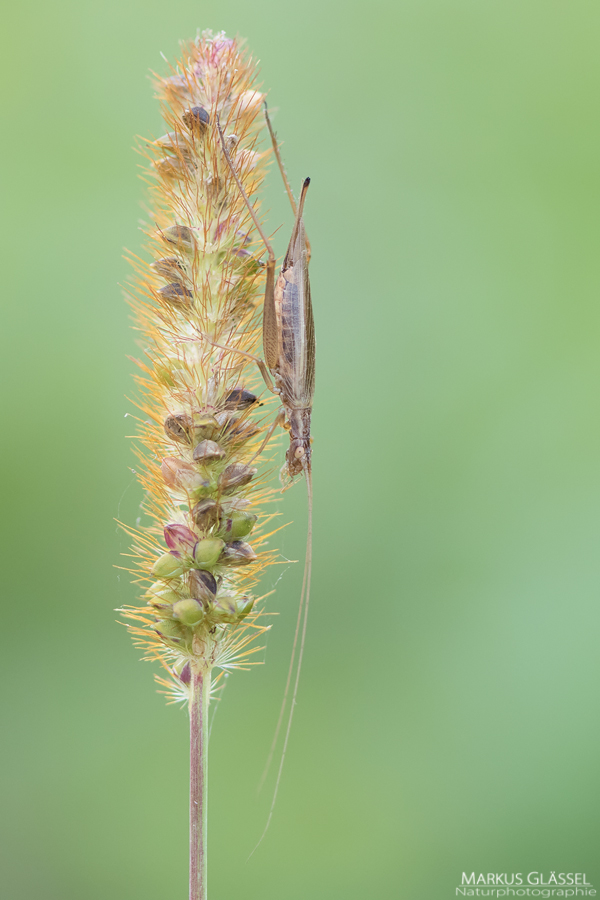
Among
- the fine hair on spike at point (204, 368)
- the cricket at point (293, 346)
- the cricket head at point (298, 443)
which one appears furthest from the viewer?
the cricket head at point (298, 443)

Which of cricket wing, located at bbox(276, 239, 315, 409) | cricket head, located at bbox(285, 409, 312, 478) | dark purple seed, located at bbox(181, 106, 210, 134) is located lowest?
cricket head, located at bbox(285, 409, 312, 478)

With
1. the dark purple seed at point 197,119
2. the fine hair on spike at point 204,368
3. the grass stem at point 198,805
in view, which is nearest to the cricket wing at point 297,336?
the fine hair on spike at point 204,368

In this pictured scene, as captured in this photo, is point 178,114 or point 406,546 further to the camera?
point 406,546

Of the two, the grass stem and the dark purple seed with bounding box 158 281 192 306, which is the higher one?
the dark purple seed with bounding box 158 281 192 306

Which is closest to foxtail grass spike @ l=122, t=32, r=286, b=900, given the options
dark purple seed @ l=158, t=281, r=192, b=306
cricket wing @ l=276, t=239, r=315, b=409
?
dark purple seed @ l=158, t=281, r=192, b=306

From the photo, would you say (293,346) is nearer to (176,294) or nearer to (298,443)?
(298,443)

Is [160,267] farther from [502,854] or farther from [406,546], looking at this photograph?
[502,854]

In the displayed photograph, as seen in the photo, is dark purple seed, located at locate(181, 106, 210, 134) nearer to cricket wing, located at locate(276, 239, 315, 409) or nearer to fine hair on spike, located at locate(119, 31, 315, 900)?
fine hair on spike, located at locate(119, 31, 315, 900)

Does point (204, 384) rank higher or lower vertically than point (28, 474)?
lower

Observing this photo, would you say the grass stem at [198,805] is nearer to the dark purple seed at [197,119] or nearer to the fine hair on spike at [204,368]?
the fine hair on spike at [204,368]

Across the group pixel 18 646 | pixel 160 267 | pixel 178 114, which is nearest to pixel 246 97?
pixel 178 114

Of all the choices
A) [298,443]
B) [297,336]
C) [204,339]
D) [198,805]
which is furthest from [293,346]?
[198,805]
